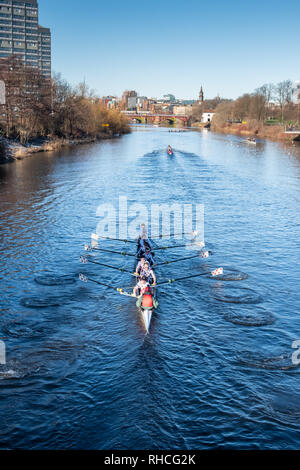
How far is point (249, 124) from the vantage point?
125 m

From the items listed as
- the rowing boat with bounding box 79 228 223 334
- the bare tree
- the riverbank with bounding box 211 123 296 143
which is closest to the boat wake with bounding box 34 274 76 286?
the rowing boat with bounding box 79 228 223 334

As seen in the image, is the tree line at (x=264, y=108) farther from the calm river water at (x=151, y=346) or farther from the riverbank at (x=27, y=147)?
the calm river water at (x=151, y=346)

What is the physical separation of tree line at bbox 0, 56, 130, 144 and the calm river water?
36378mm

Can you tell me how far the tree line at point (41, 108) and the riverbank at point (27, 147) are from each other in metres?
1.34

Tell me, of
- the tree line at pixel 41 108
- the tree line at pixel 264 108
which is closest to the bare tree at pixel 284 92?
the tree line at pixel 264 108

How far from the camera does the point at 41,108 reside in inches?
2685

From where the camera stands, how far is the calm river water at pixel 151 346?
32.9ft

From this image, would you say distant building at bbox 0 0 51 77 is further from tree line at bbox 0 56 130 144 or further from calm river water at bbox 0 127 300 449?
calm river water at bbox 0 127 300 449

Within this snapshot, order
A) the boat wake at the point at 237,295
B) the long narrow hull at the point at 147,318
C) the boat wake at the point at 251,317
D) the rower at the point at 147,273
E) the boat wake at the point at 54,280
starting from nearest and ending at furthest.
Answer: the long narrow hull at the point at 147,318
the boat wake at the point at 251,317
the rower at the point at 147,273
the boat wake at the point at 237,295
the boat wake at the point at 54,280

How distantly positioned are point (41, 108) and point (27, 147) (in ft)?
32.0

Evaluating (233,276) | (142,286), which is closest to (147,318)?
(142,286)
